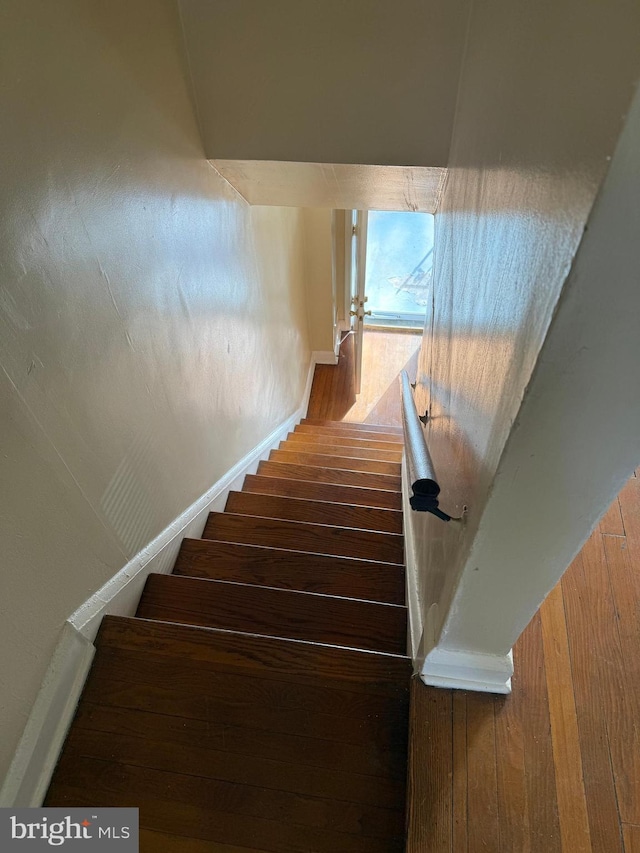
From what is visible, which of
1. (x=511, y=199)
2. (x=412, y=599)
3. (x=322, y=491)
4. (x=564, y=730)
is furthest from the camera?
(x=322, y=491)

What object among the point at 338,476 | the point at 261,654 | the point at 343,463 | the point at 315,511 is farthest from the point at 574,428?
the point at 343,463

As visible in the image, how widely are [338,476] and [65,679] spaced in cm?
167

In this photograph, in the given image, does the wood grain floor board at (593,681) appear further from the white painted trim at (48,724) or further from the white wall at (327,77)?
the white wall at (327,77)

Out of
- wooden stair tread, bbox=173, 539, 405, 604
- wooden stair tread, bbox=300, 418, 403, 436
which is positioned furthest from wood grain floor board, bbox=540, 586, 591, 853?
wooden stair tread, bbox=300, 418, 403, 436

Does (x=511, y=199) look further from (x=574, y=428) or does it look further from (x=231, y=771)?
(x=231, y=771)

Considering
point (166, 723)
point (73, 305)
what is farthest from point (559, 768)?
point (73, 305)

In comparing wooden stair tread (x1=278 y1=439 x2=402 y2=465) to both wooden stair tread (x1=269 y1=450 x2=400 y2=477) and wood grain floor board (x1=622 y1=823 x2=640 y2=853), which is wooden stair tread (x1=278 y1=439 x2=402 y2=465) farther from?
wood grain floor board (x1=622 y1=823 x2=640 y2=853)

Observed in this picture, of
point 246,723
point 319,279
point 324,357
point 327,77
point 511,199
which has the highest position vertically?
point 327,77

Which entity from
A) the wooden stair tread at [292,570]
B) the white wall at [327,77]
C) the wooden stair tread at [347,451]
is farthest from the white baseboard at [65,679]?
the wooden stair tread at [347,451]

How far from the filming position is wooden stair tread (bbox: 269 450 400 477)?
2.86 m

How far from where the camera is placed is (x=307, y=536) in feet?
6.24

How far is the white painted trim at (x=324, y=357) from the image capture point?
4.96 m

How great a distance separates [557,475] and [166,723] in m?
1.05

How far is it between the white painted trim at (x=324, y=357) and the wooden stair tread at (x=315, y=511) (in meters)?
2.90
